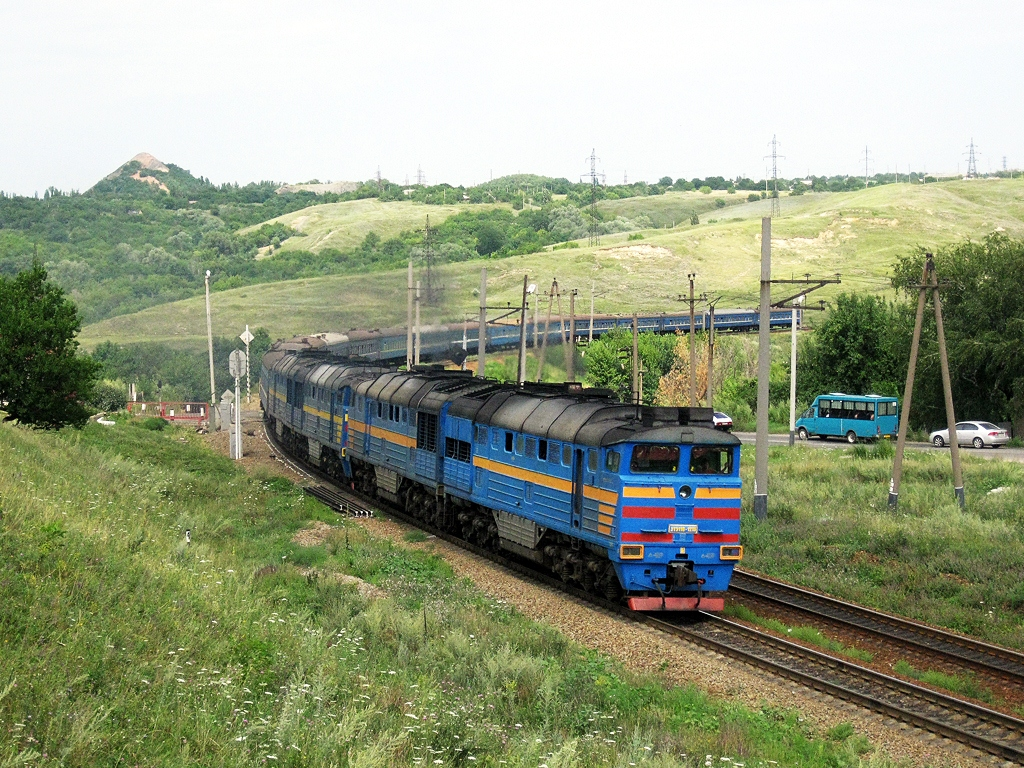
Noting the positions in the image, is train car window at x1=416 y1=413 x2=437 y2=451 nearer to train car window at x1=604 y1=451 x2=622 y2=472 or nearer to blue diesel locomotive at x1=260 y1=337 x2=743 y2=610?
blue diesel locomotive at x1=260 y1=337 x2=743 y2=610

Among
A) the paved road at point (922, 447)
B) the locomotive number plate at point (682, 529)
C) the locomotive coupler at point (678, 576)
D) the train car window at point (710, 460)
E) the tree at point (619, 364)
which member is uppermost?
the train car window at point (710, 460)

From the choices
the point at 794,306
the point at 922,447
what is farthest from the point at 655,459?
the point at 922,447

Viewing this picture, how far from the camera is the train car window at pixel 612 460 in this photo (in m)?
18.8

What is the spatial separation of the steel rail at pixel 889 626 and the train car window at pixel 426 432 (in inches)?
341

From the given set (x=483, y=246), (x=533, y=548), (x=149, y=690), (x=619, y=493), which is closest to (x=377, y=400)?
(x=533, y=548)

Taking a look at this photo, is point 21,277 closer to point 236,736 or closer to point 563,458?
point 563,458

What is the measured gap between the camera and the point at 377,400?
33.2 meters

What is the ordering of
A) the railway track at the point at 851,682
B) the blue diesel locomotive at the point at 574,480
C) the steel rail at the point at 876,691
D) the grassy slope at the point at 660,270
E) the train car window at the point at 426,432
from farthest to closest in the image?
the grassy slope at the point at 660,270 → the train car window at the point at 426,432 → the blue diesel locomotive at the point at 574,480 → the railway track at the point at 851,682 → the steel rail at the point at 876,691

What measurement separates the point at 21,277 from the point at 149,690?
92.5ft

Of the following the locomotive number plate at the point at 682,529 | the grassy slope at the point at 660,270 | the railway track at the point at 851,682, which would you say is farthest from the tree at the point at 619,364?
the locomotive number plate at the point at 682,529

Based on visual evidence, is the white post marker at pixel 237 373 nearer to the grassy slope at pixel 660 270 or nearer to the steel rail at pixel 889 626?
the steel rail at pixel 889 626

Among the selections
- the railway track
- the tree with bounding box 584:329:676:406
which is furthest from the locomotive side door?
the tree with bounding box 584:329:676:406

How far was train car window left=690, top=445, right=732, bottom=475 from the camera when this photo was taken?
1894 centimetres

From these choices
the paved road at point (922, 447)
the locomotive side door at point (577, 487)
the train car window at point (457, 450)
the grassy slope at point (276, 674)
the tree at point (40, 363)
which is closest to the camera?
the grassy slope at point (276, 674)
